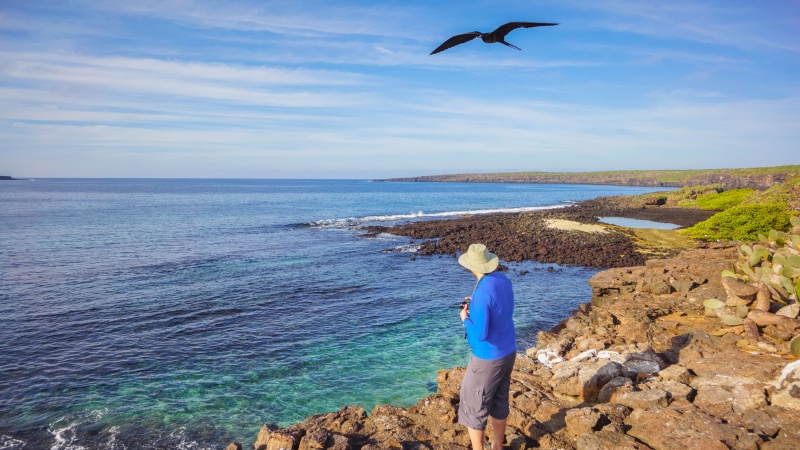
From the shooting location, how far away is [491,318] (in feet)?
18.8

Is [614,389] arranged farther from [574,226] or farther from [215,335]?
[574,226]

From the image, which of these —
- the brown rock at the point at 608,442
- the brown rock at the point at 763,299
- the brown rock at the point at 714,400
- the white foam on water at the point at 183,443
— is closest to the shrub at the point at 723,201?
the brown rock at the point at 763,299

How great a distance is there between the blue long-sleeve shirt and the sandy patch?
38861 millimetres

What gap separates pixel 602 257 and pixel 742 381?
2403 cm

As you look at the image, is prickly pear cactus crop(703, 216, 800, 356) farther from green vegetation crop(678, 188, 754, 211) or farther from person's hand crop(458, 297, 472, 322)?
green vegetation crop(678, 188, 754, 211)

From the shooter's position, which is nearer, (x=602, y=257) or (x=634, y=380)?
(x=634, y=380)

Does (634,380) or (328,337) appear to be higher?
(634,380)

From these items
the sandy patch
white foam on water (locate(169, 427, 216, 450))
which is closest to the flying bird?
white foam on water (locate(169, 427, 216, 450))

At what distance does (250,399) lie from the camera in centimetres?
1123

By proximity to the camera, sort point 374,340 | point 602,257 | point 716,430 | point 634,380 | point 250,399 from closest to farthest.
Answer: point 716,430, point 634,380, point 250,399, point 374,340, point 602,257

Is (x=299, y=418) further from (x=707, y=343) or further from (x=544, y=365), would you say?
(x=707, y=343)

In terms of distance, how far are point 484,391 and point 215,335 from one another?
42.2 feet

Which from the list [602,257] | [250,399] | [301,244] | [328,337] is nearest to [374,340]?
[328,337]

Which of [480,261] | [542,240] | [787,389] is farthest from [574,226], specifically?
[480,261]
